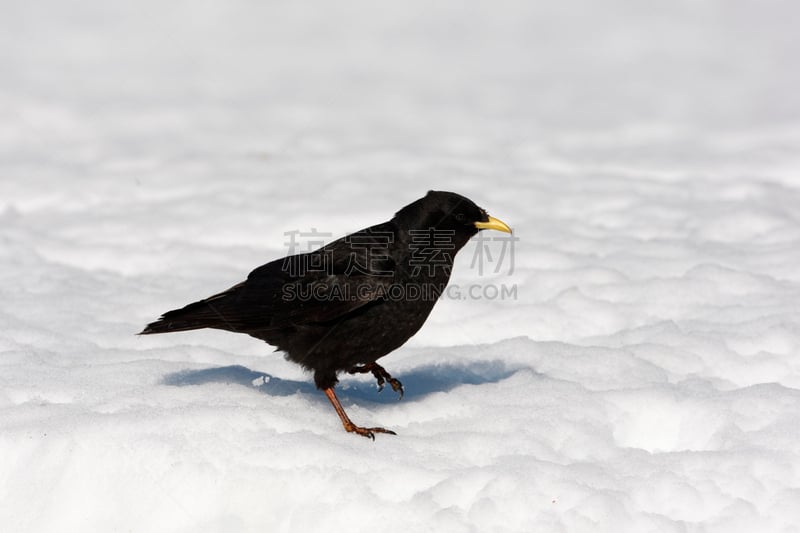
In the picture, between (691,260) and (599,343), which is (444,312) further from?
(691,260)

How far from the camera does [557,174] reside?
11547 mm

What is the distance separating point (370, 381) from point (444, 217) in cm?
146

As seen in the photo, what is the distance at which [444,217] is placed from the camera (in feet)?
18.8

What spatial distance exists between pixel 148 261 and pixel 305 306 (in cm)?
398

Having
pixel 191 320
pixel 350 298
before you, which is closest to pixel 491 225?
pixel 350 298

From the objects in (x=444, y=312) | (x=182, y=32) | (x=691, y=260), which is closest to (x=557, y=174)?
(x=691, y=260)

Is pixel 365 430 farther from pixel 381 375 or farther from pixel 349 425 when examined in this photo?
pixel 381 375

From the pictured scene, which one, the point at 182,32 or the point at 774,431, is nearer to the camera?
the point at 774,431

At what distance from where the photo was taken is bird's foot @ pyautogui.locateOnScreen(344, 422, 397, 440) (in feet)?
16.2

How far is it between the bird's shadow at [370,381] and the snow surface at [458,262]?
0.03 metres

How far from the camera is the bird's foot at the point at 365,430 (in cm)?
493

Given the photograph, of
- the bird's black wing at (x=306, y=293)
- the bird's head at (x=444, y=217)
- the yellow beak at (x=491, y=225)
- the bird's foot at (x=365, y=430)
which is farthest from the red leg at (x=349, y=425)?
the yellow beak at (x=491, y=225)

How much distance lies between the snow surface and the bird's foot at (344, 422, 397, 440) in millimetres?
128

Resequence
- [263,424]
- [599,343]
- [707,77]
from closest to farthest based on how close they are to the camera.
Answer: [263,424]
[599,343]
[707,77]
